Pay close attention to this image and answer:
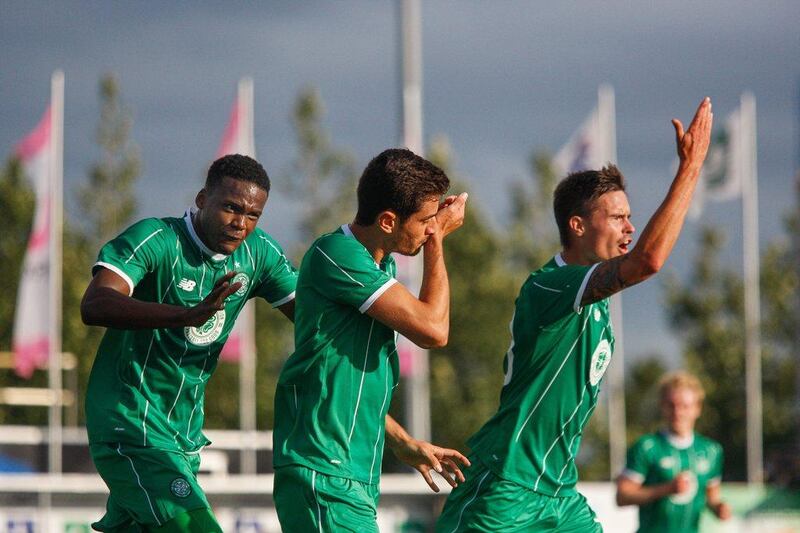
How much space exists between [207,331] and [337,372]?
1.41m

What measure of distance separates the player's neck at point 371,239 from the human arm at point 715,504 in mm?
5811

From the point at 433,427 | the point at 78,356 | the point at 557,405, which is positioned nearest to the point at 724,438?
the point at 433,427

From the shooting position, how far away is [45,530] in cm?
1393

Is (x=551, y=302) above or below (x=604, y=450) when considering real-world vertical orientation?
above

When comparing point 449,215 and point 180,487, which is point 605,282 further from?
point 180,487

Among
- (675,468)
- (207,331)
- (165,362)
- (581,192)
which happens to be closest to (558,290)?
(581,192)

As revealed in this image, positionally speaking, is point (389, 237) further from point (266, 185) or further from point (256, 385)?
point (256, 385)

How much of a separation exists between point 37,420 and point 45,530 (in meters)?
32.5

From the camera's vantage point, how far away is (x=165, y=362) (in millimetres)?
7234

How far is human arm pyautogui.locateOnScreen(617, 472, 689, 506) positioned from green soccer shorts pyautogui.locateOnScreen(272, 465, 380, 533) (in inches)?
203

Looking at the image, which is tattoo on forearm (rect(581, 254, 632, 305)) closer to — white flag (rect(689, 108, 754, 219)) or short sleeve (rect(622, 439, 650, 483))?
short sleeve (rect(622, 439, 650, 483))

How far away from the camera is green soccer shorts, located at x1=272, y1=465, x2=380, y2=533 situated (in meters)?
5.98

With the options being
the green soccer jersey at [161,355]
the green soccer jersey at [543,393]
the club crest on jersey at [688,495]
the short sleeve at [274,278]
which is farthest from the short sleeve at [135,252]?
the club crest on jersey at [688,495]

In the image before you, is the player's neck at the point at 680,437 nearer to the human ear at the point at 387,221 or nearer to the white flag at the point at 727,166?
the human ear at the point at 387,221
